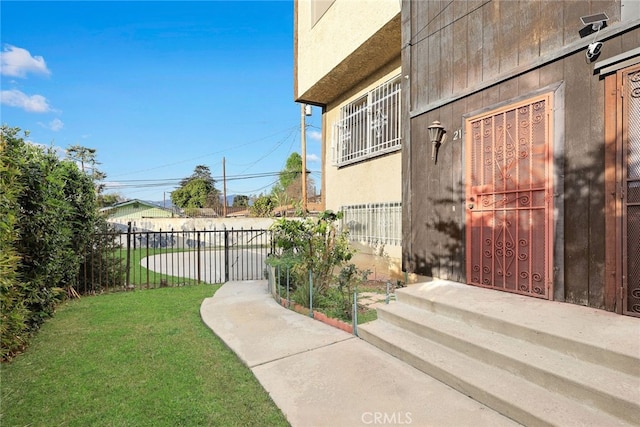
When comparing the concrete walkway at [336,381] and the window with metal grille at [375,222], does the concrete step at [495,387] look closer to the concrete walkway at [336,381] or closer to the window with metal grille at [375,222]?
the concrete walkway at [336,381]

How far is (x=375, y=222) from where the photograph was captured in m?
7.71

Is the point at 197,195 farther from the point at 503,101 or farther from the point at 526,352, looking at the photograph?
the point at 526,352

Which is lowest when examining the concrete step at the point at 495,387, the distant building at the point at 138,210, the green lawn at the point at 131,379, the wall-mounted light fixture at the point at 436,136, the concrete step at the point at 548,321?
the green lawn at the point at 131,379

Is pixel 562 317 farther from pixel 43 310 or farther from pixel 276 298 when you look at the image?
pixel 43 310

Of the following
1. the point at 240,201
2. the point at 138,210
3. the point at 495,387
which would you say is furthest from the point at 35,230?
the point at 240,201

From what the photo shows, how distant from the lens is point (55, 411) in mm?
2424

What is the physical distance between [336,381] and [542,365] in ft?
5.31

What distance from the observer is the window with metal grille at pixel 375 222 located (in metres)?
7.02

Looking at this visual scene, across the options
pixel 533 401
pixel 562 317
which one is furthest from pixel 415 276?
pixel 533 401

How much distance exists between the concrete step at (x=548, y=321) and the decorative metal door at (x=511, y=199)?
27 cm

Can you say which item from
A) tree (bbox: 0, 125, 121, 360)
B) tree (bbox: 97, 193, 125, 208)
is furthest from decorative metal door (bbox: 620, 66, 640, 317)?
tree (bbox: 97, 193, 125, 208)

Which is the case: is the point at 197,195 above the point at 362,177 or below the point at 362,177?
above

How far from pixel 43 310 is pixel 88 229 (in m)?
2.33

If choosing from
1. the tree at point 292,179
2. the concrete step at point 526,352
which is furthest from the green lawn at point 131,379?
the tree at point 292,179
